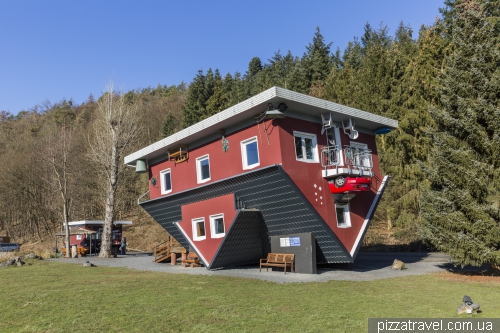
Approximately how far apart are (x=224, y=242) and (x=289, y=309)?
874 centimetres

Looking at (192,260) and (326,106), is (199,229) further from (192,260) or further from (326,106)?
(326,106)

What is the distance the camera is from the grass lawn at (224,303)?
8539 millimetres

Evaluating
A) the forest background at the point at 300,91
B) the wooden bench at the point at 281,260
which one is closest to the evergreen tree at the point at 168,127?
the forest background at the point at 300,91

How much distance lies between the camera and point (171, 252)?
23.1 metres

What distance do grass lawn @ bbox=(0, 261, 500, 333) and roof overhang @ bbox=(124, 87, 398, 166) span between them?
6.46m

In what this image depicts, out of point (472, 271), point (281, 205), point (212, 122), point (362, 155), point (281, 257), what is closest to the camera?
point (281, 205)

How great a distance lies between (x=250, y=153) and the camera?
1759 cm

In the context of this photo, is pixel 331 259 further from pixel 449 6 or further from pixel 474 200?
pixel 449 6

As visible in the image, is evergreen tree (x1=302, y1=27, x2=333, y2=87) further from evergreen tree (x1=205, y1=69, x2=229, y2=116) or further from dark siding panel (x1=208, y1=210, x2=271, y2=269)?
dark siding panel (x1=208, y1=210, x2=271, y2=269)

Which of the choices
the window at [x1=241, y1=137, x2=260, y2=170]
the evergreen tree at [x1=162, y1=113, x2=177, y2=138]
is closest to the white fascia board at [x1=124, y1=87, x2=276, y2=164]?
the window at [x1=241, y1=137, x2=260, y2=170]

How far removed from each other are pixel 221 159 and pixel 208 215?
8.76ft

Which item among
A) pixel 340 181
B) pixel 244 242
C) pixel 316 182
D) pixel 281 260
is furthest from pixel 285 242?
pixel 340 181

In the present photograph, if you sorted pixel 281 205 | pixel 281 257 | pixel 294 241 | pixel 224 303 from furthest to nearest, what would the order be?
pixel 281 257 → pixel 294 241 → pixel 281 205 → pixel 224 303

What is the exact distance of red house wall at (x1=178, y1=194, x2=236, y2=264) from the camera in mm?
18312
